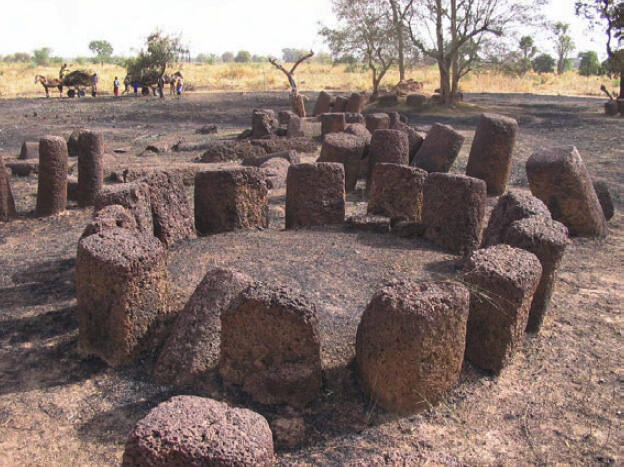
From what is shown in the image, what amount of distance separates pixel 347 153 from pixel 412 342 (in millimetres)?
5821

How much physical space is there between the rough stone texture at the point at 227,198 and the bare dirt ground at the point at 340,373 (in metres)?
0.23

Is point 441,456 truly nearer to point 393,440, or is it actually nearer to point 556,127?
point 393,440

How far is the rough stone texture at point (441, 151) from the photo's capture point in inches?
362

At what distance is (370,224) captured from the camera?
20.7ft

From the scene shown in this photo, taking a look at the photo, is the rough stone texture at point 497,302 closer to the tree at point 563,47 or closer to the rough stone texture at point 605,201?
the rough stone texture at point 605,201

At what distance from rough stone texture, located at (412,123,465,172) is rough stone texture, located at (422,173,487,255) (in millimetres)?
3452

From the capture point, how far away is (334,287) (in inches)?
192

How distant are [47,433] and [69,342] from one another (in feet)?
3.42

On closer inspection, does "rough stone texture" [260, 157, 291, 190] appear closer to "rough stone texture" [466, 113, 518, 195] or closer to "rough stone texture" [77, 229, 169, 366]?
"rough stone texture" [466, 113, 518, 195]

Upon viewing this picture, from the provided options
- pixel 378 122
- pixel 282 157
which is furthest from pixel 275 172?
pixel 378 122

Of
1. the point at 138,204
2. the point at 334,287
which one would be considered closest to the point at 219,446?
the point at 334,287

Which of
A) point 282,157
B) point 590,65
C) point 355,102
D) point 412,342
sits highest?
point 590,65

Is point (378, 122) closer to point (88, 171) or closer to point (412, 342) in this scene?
point (88, 171)

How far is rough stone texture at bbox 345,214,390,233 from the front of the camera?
6285 mm
